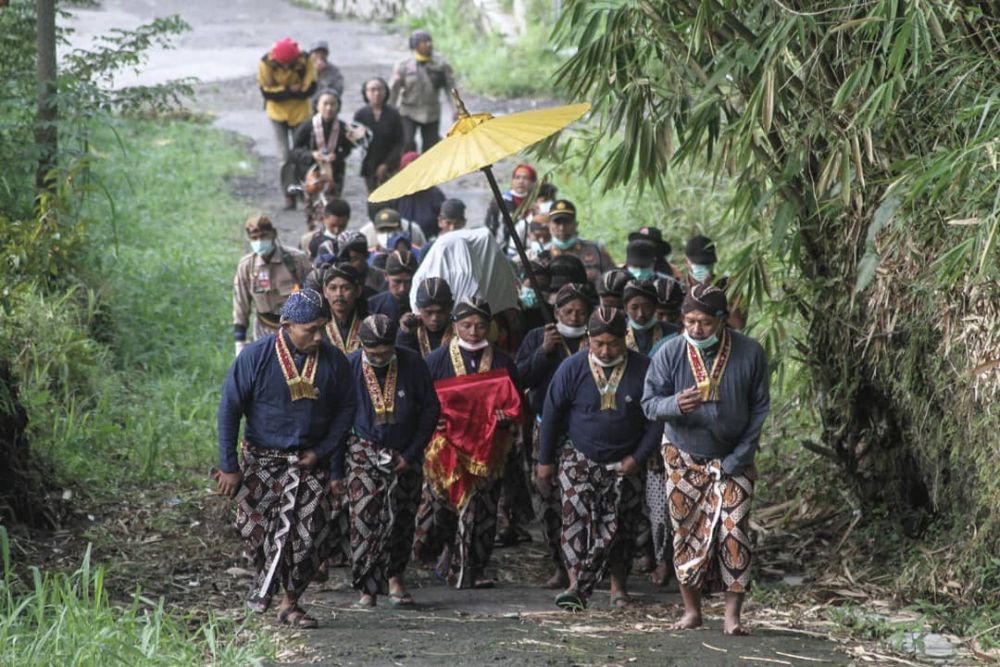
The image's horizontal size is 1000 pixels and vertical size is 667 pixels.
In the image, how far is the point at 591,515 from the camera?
8719 mm

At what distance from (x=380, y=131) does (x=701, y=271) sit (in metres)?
7.31

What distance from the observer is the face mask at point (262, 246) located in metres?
11.3

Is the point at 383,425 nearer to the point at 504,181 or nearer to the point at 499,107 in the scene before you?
the point at 504,181

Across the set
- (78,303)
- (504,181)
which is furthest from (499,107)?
(78,303)

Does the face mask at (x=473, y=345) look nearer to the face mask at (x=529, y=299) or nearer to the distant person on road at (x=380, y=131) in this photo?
the face mask at (x=529, y=299)

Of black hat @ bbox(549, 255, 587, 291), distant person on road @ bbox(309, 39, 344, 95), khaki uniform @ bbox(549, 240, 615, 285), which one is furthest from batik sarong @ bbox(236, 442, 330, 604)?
distant person on road @ bbox(309, 39, 344, 95)

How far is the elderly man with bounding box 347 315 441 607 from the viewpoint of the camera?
8.62 m

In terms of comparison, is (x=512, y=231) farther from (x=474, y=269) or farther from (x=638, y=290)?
(x=474, y=269)

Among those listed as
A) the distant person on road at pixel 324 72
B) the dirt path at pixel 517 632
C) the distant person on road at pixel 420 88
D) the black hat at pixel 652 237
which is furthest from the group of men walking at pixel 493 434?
the distant person on road at pixel 324 72

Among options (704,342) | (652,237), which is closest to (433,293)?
(652,237)

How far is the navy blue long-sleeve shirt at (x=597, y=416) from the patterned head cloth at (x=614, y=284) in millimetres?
664

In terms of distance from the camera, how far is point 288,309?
8.05m

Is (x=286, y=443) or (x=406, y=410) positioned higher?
(x=406, y=410)

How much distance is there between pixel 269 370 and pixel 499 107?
14.9m
